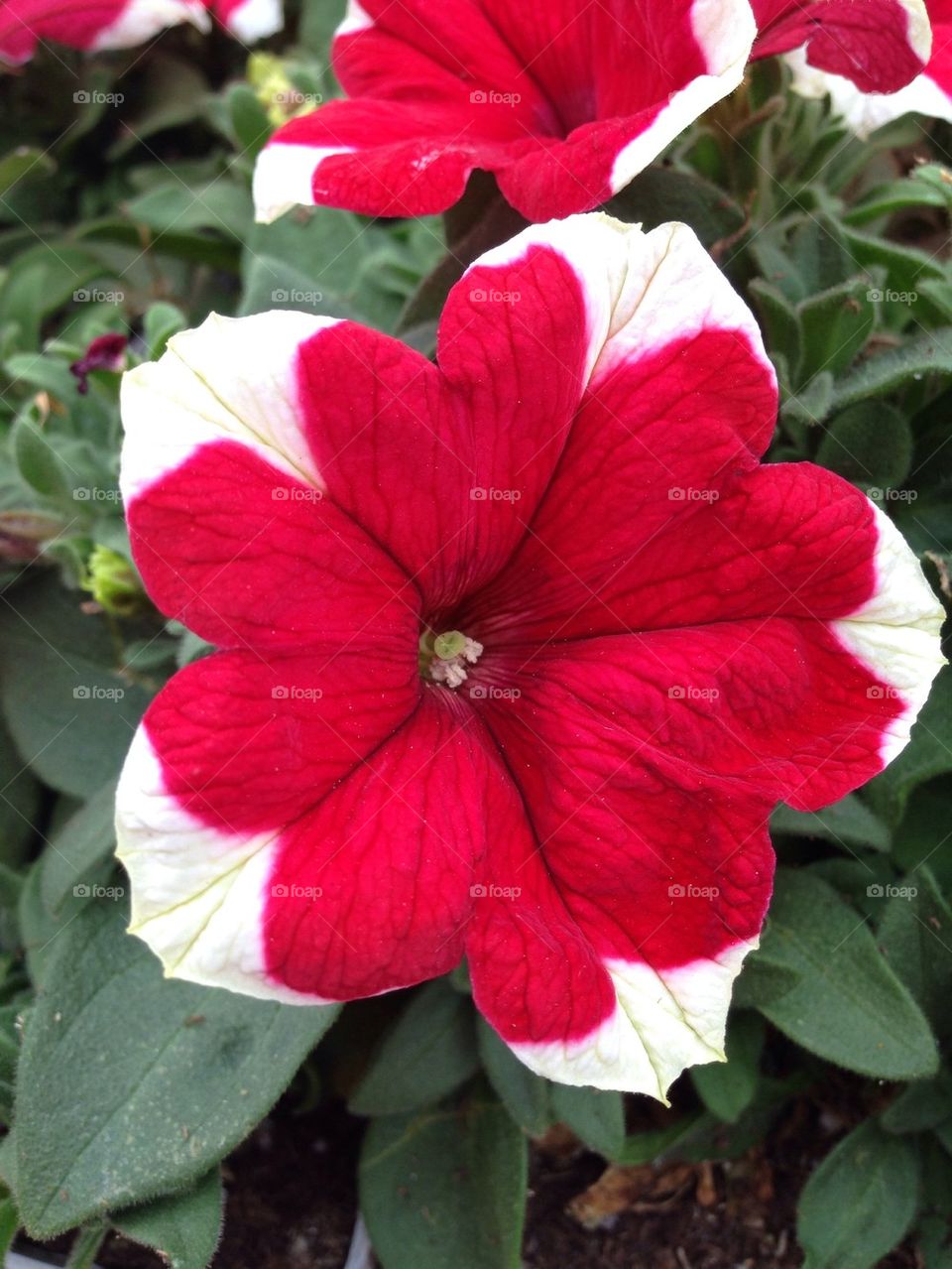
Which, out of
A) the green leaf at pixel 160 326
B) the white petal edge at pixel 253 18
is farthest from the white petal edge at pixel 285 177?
the white petal edge at pixel 253 18

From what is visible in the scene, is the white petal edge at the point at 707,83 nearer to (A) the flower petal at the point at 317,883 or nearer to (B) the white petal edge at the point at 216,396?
(B) the white petal edge at the point at 216,396

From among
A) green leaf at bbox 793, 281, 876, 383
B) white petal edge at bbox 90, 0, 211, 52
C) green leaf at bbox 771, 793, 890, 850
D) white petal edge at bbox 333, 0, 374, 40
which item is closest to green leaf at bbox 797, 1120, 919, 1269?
green leaf at bbox 771, 793, 890, 850

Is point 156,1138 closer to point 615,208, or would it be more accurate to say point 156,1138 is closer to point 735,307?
point 735,307

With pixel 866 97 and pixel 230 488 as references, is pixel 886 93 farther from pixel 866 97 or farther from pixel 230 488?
pixel 230 488

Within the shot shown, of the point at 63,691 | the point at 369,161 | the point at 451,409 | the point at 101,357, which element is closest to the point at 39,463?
the point at 101,357

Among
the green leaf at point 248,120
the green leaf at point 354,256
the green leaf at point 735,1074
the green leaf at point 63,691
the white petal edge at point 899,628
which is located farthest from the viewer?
the green leaf at point 248,120

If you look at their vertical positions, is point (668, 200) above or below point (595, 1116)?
above
